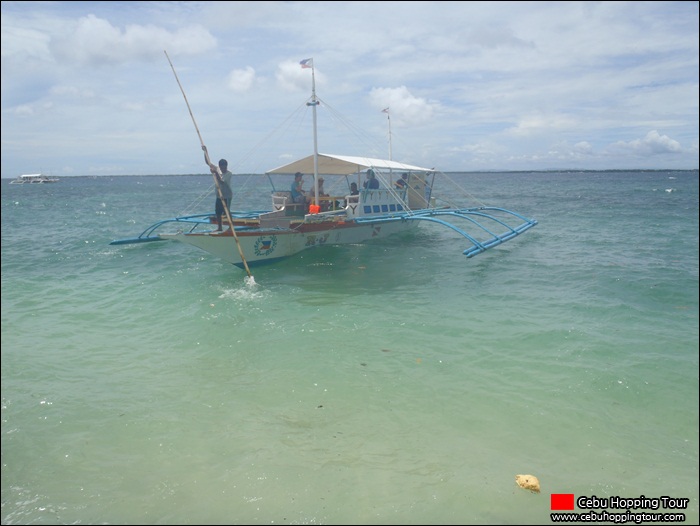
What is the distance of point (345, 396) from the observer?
6801mm

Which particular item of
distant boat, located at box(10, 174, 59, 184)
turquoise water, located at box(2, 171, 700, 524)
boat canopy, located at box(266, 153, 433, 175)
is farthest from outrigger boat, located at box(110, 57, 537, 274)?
distant boat, located at box(10, 174, 59, 184)

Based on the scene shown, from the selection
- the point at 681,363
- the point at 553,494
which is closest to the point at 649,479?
the point at 553,494

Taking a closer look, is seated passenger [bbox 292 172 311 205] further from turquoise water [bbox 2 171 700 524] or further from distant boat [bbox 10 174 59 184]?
distant boat [bbox 10 174 59 184]

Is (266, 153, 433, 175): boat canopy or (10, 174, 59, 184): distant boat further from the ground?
(10, 174, 59, 184): distant boat

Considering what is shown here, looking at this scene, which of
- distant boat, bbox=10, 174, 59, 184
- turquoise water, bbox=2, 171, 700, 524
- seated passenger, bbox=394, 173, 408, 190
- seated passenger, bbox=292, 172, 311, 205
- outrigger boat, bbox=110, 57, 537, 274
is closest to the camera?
turquoise water, bbox=2, 171, 700, 524

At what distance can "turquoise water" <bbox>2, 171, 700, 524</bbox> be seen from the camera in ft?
15.6

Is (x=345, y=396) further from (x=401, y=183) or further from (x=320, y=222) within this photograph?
(x=401, y=183)

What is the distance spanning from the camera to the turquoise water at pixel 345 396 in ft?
15.6

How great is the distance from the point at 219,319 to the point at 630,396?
8157 millimetres

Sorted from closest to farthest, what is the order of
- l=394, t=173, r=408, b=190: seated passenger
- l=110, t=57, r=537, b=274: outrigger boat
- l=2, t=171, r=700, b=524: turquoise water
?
l=2, t=171, r=700, b=524: turquoise water
l=110, t=57, r=537, b=274: outrigger boat
l=394, t=173, r=408, b=190: seated passenger

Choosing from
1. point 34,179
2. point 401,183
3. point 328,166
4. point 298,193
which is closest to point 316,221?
point 298,193

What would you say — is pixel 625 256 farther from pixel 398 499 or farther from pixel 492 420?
pixel 398 499

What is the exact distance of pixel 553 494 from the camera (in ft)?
15.4

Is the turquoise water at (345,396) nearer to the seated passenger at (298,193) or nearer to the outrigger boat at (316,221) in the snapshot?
the outrigger boat at (316,221)
